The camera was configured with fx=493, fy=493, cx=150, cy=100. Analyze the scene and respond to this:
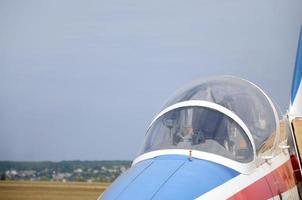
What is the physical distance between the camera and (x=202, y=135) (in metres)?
3.21

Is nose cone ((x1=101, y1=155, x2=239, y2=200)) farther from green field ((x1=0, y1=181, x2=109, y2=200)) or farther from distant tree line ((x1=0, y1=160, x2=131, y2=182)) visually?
green field ((x1=0, y1=181, x2=109, y2=200))

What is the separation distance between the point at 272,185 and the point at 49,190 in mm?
7513

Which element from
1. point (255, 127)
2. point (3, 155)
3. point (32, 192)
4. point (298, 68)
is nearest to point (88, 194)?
point (32, 192)

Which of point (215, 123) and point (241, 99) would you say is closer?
point (215, 123)

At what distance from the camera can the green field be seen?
989cm

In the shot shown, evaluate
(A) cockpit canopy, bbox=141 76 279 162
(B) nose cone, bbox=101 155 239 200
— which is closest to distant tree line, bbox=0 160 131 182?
(A) cockpit canopy, bbox=141 76 279 162

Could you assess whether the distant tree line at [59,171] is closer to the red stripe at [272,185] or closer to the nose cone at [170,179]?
the red stripe at [272,185]

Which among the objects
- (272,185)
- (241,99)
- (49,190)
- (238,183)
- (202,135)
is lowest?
(49,190)

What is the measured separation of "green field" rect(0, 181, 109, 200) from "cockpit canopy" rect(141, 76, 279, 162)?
640cm

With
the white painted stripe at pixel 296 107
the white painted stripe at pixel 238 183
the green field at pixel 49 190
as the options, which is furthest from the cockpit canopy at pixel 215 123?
the green field at pixel 49 190

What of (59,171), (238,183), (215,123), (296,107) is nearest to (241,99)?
(215,123)

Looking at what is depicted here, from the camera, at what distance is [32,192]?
10.1m

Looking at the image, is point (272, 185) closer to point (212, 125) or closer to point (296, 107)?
point (212, 125)

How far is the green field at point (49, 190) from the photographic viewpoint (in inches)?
389
